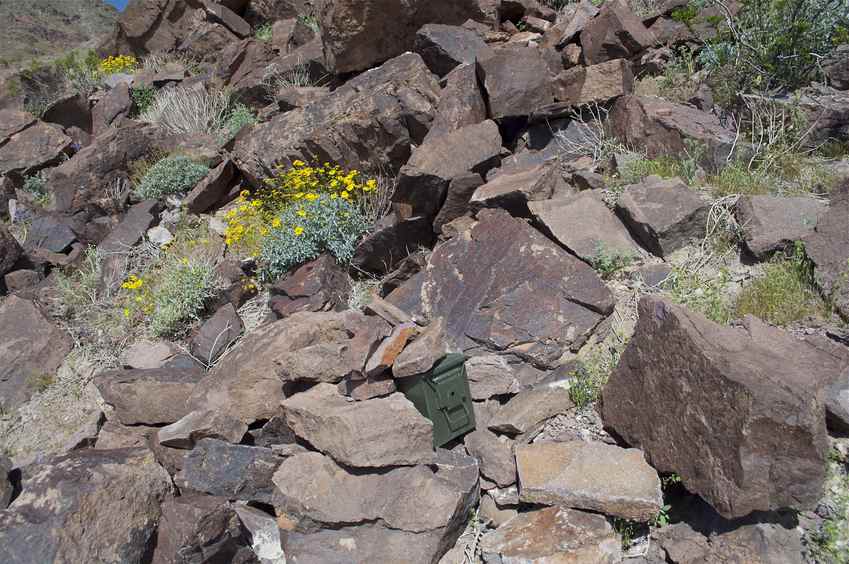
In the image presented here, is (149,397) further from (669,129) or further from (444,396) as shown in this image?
(669,129)

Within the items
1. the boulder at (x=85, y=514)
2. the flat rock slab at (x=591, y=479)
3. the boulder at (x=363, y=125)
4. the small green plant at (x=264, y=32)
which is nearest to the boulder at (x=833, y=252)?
the flat rock slab at (x=591, y=479)

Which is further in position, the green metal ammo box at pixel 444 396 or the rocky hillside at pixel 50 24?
the rocky hillside at pixel 50 24

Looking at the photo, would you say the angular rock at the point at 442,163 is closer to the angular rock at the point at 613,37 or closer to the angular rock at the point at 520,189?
the angular rock at the point at 520,189

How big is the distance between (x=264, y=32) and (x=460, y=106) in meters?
7.66

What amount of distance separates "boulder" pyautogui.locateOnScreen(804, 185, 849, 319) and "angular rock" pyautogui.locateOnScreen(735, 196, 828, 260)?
0.09 meters

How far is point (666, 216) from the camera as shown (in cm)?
421

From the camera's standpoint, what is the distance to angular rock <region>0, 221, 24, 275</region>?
6.88 metres

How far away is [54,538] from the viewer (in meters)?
2.99

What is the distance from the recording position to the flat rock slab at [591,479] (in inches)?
112

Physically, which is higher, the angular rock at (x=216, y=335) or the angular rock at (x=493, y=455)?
the angular rock at (x=493, y=455)

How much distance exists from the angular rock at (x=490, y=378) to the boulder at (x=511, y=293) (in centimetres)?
11

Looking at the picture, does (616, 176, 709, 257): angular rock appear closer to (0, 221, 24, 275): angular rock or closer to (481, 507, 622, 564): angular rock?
(481, 507, 622, 564): angular rock

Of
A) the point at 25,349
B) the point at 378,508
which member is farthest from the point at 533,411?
the point at 25,349

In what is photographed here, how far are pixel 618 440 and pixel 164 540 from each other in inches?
97.7
